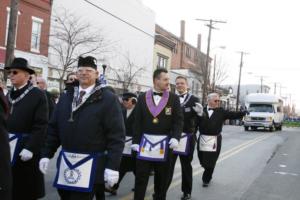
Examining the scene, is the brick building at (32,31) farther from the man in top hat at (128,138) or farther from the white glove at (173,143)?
the white glove at (173,143)

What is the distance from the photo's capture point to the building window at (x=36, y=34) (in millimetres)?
27000

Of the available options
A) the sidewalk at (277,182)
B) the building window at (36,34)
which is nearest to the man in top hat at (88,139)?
the sidewalk at (277,182)

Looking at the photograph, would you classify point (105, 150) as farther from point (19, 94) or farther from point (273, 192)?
point (273, 192)

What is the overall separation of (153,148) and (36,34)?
22.0 metres

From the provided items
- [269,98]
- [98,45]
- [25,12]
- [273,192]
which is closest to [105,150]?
[273,192]

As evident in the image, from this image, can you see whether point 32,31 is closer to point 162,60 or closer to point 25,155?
point 25,155

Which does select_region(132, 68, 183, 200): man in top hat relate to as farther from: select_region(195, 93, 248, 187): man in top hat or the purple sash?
select_region(195, 93, 248, 187): man in top hat

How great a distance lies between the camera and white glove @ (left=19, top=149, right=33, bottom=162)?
5.48 metres

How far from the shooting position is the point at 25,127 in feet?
18.8

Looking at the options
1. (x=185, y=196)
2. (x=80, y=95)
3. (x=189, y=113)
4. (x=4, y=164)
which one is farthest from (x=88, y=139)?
(x=185, y=196)

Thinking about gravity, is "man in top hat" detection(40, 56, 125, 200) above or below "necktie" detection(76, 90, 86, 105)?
below

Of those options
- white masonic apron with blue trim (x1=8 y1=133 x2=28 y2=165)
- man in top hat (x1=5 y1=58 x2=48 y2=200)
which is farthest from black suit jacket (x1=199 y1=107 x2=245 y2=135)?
white masonic apron with blue trim (x1=8 y1=133 x2=28 y2=165)

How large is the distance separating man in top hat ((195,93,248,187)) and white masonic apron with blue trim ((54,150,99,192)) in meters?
5.08

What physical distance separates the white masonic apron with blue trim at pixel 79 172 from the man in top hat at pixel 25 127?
3.33ft
